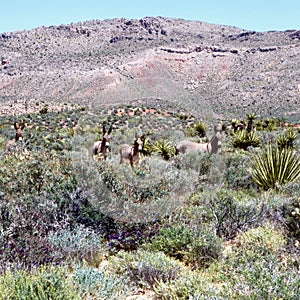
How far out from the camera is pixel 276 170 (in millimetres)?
8875

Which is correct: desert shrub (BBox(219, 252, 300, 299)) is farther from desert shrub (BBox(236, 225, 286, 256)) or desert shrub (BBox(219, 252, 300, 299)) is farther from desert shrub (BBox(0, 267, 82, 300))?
desert shrub (BBox(0, 267, 82, 300))

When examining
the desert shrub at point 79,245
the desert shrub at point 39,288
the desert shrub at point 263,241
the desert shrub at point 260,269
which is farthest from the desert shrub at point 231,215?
the desert shrub at point 39,288

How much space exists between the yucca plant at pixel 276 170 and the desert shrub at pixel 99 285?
5.03 m

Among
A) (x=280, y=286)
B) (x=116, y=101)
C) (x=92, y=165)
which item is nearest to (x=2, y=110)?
(x=116, y=101)

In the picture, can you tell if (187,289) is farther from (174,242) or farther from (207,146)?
(207,146)

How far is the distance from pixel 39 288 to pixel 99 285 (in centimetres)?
78

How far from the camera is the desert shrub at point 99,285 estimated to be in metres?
4.20

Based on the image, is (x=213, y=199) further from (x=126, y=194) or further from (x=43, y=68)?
(x=43, y=68)

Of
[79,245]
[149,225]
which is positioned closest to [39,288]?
[79,245]

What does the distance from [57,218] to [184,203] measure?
7.21 ft

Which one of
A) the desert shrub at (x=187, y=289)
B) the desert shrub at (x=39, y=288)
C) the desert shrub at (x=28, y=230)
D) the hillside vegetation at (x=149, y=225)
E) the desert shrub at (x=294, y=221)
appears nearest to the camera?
the desert shrub at (x=39, y=288)

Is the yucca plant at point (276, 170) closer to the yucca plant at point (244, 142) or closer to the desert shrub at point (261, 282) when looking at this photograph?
the desert shrub at point (261, 282)

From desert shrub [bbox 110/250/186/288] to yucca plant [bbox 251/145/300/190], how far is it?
14.3 feet

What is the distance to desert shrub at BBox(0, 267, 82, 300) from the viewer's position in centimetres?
365
